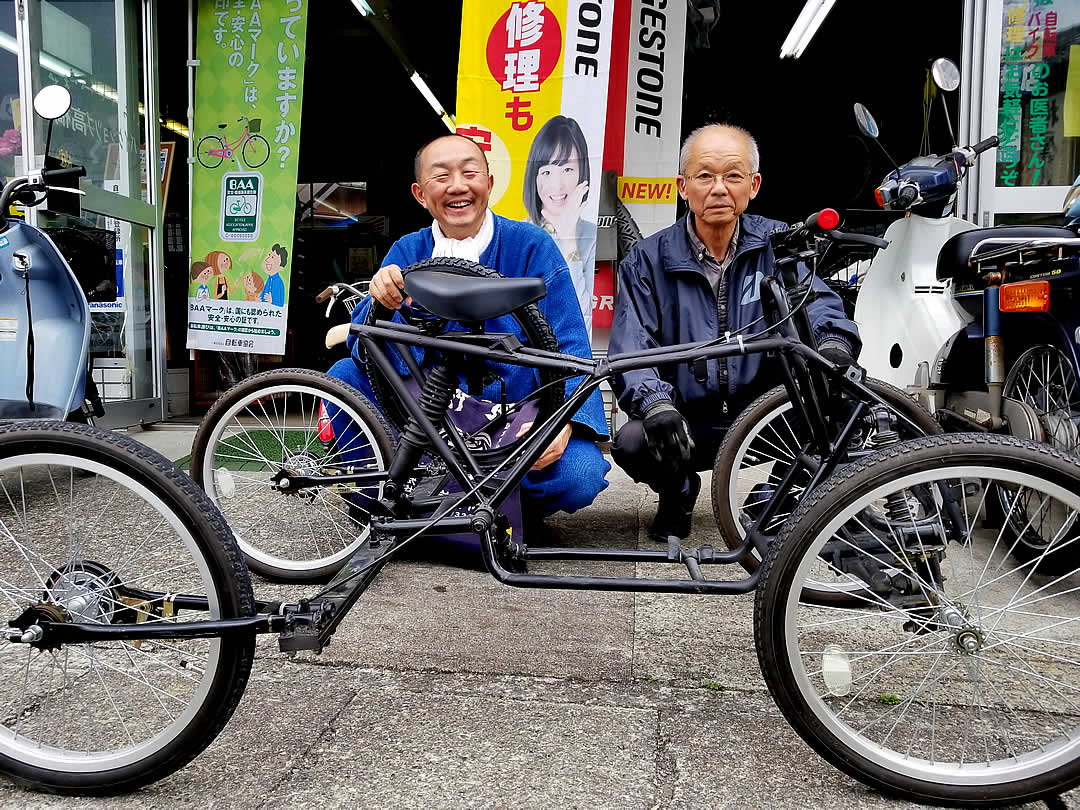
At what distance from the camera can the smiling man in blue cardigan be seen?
8.82 feet

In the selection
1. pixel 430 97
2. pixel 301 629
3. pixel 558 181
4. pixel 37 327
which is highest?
pixel 430 97

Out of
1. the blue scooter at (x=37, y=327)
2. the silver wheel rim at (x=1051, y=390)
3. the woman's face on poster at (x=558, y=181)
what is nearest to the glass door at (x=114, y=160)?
the blue scooter at (x=37, y=327)

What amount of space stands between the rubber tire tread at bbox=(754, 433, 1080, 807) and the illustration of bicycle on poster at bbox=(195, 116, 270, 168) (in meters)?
4.75

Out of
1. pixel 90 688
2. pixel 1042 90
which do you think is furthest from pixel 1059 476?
pixel 1042 90

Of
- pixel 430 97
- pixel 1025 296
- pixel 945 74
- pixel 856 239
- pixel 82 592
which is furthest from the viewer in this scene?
pixel 430 97

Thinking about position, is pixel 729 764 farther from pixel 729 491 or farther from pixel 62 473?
pixel 62 473

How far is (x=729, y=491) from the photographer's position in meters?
2.41

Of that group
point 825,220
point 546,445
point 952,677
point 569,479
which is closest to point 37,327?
point 569,479

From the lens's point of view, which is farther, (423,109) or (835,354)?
(423,109)

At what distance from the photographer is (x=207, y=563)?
4.78 ft

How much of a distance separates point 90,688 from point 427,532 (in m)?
0.96

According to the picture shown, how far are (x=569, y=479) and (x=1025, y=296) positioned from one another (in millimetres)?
1656

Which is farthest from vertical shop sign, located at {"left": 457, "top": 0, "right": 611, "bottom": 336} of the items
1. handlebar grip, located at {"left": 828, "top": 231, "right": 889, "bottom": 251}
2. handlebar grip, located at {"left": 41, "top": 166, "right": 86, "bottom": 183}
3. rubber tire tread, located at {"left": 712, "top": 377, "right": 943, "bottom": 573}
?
handlebar grip, located at {"left": 828, "top": 231, "right": 889, "bottom": 251}

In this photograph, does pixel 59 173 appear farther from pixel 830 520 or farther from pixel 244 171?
pixel 830 520
